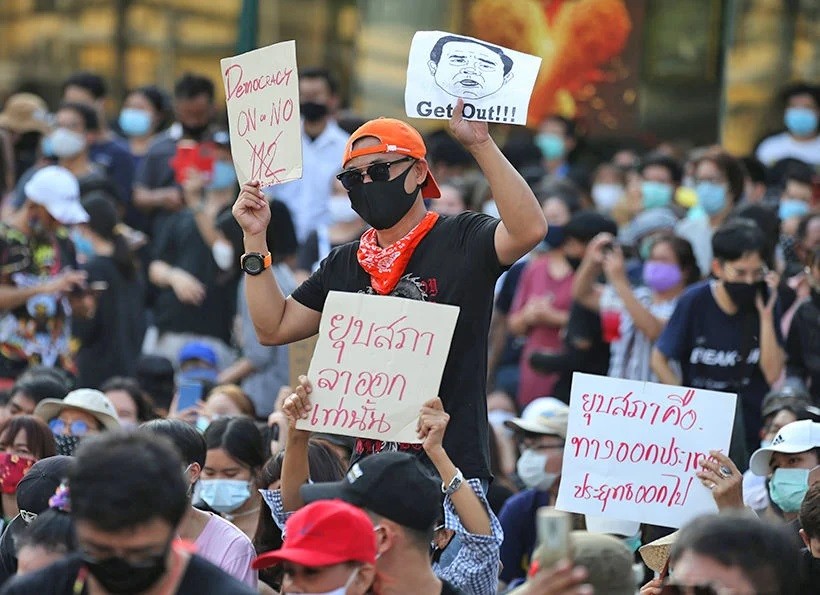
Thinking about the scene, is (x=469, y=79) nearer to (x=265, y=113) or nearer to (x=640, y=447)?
(x=265, y=113)

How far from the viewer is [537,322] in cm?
1076

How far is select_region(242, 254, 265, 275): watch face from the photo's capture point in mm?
5883

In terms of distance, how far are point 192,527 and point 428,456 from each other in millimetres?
753

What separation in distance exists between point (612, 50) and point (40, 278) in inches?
307

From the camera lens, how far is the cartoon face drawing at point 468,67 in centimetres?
575

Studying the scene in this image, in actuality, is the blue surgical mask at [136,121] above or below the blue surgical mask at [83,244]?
above

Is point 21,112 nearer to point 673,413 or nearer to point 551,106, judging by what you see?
point 551,106

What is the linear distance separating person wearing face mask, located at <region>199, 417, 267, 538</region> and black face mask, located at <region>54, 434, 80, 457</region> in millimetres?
695

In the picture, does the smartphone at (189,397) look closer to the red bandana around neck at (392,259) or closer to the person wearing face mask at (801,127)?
the red bandana around neck at (392,259)

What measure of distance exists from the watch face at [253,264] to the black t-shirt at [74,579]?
1942mm

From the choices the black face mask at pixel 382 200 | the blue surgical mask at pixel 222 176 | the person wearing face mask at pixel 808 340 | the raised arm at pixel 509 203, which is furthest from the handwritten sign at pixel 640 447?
the blue surgical mask at pixel 222 176

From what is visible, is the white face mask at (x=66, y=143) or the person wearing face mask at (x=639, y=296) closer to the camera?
the person wearing face mask at (x=639, y=296)

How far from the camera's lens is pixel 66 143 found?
12.3 meters

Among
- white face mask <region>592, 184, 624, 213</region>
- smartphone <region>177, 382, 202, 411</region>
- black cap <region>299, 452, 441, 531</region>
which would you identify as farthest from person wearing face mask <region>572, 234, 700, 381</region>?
black cap <region>299, 452, 441, 531</region>
